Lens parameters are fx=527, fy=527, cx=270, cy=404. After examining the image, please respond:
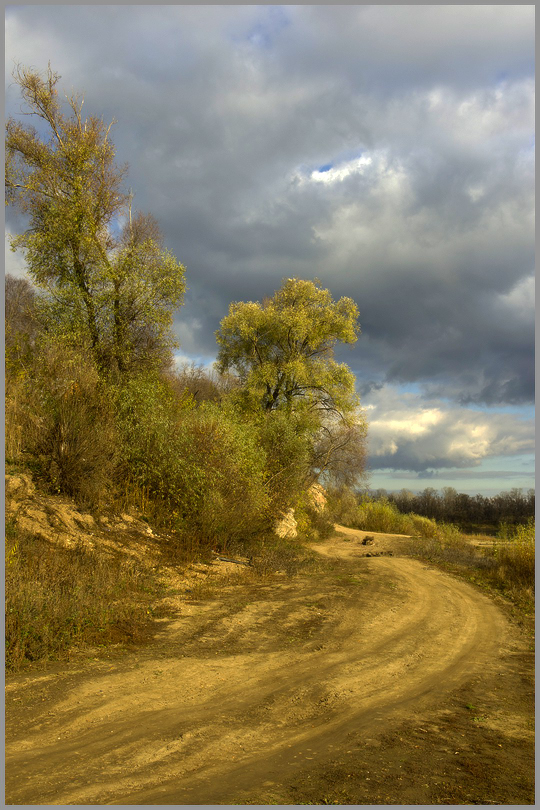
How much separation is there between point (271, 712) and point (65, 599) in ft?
13.8

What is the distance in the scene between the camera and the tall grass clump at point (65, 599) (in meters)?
7.75

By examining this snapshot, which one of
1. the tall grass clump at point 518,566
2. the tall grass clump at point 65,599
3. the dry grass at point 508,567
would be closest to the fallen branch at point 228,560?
the tall grass clump at point 65,599

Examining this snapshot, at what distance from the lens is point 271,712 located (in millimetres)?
6398

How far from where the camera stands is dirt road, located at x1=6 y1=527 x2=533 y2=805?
4730 mm

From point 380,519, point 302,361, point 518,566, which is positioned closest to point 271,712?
point 518,566

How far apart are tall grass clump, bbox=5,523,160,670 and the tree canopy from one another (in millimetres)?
16755

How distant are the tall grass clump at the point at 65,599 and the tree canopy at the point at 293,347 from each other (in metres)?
16.8

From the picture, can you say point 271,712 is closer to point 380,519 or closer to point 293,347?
point 293,347

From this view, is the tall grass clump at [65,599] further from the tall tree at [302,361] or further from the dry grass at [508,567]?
the tall tree at [302,361]

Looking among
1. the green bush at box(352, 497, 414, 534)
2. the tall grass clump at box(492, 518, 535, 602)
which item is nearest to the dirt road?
the tall grass clump at box(492, 518, 535, 602)

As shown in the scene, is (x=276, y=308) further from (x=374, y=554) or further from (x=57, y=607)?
(x=57, y=607)

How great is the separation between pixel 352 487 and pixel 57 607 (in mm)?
25382

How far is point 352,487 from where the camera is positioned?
106ft

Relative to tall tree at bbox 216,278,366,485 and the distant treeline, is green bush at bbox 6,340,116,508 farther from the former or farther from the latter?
the distant treeline
